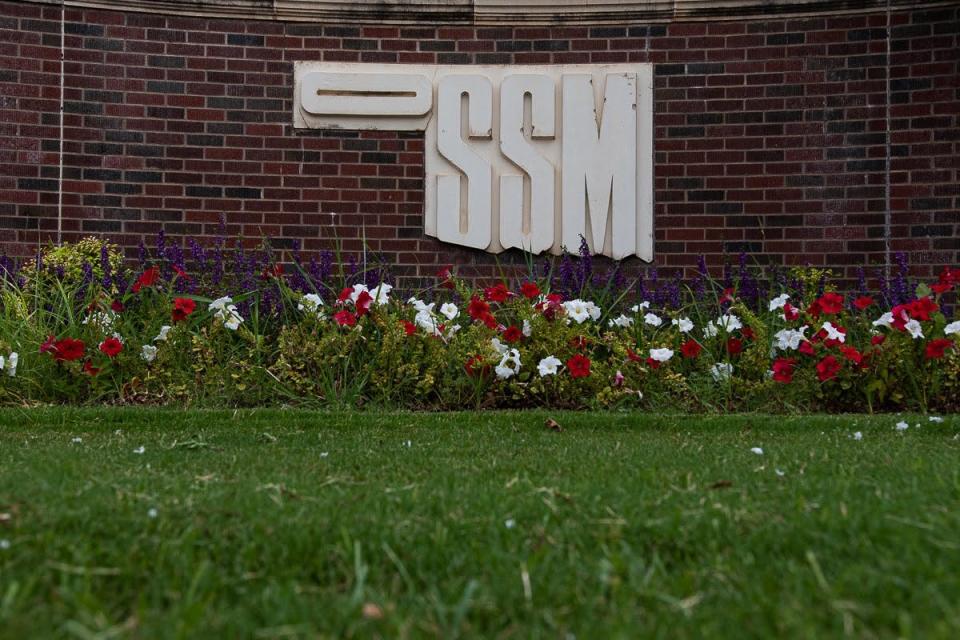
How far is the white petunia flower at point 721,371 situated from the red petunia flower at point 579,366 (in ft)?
2.19

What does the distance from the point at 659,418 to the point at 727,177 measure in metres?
2.94

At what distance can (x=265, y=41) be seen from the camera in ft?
20.8

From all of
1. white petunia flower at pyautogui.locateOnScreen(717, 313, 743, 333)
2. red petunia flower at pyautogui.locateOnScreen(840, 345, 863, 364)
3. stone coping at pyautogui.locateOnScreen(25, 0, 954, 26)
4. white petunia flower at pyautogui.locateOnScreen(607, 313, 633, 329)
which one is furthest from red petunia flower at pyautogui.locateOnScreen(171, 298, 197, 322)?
red petunia flower at pyautogui.locateOnScreen(840, 345, 863, 364)

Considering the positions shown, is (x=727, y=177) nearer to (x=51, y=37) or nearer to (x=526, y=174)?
(x=526, y=174)

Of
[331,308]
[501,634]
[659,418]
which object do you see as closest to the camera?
[501,634]

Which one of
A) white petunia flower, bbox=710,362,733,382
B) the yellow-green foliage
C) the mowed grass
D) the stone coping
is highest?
the stone coping

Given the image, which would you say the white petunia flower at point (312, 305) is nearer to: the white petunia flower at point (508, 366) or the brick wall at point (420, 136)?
the white petunia flower at point (508, 366)

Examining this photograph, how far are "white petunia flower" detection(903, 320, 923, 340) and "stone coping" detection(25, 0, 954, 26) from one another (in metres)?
2.79

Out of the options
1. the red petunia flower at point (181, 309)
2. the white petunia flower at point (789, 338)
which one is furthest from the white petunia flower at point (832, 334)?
the red petunia flower at point (181, 309)

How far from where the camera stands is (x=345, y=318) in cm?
449

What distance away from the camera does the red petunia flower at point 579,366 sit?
4.32 meters

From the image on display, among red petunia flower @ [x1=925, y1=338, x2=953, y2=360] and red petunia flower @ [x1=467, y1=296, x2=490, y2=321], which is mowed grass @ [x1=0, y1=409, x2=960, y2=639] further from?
red petunia flower @ [x1=467, y1=296, x2=490, y2=321]

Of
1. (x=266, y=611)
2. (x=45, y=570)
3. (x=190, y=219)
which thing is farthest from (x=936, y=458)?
(x=190, y=219)

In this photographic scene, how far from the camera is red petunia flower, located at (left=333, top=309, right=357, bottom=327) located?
447cm
